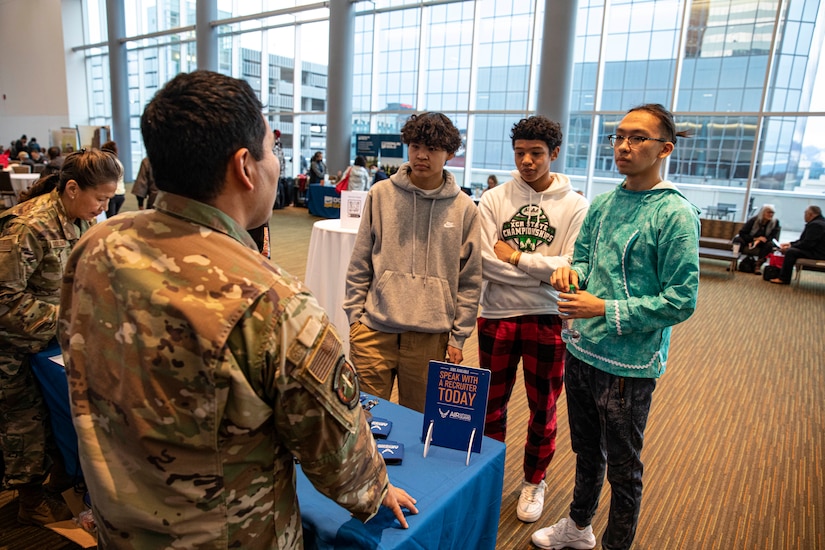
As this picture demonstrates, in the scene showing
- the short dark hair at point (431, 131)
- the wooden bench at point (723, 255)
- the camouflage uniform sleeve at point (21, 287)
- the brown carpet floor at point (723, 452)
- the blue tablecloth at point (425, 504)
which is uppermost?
the short dark hair at point (431, 131)

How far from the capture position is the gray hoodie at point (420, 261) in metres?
1.94

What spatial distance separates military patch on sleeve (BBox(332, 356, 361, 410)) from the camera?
771 millimetres

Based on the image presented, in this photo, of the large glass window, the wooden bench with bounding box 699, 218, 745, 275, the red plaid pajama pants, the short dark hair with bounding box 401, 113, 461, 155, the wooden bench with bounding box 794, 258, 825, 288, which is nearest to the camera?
the short dark hair with bounding box 401, 113, 461, 155

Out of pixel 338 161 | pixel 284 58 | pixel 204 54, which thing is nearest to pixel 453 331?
pixel 338 161

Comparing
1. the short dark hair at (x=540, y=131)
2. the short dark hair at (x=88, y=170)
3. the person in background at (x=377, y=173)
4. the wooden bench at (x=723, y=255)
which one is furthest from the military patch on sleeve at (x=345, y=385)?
the person in background at (x=377, y=173)

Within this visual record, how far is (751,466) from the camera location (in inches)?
107

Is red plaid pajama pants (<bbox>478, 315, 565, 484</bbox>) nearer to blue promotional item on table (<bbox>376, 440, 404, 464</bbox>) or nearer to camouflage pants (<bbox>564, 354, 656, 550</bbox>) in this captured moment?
camouflage pants (<bbox>564, 354, 656, 550</bbox>)

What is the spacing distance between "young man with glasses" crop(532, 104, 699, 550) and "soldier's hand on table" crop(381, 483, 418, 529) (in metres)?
0.78

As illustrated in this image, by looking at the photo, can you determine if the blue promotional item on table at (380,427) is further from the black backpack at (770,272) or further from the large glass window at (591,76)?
the large glass window at (591,76)

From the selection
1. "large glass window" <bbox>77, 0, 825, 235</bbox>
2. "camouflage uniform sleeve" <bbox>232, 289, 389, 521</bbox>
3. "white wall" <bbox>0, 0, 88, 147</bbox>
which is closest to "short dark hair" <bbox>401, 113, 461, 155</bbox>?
"camouflage uniform sleeve" <bbox>232, 289, 389, 521</bbox>

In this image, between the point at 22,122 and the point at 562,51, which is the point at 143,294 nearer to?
the point at 562,51

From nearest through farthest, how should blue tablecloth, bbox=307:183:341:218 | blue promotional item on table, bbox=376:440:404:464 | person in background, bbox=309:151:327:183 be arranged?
blue promotional item on table, bbox=376:440:404:464 → blue tablecloth, bbox=307:183:341:218 → person in background, bbox=309:151:327:183

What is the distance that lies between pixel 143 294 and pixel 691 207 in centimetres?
147

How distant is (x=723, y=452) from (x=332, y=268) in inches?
99.2
